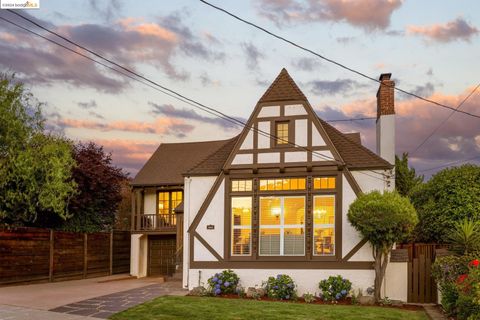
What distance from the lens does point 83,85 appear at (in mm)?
19203

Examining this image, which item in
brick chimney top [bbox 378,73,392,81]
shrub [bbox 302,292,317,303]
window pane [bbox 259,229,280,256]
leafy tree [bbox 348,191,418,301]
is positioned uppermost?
brick chimney top [bbox 378,73,392,81]

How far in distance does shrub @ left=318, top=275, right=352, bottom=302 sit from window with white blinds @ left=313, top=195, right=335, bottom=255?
100cm

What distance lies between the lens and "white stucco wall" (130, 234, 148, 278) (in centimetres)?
2465

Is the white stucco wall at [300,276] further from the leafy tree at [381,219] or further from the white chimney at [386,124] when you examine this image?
the white chimney at [386,124]

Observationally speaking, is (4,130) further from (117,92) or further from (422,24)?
(422,24)

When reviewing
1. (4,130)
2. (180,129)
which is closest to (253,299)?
(4,130)

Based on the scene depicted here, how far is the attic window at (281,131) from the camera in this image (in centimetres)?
1736

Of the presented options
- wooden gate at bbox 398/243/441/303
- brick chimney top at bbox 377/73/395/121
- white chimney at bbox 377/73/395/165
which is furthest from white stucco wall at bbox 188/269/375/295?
brick chimney top at bbox 377/73/395/121

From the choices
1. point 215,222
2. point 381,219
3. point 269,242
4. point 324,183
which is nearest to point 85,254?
point 215,222

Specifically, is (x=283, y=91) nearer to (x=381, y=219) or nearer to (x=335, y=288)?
(x=381, y=219)

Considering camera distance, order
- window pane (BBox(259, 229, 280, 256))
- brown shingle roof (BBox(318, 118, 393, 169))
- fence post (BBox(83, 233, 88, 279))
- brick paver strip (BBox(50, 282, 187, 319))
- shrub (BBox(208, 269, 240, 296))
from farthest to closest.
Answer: fence post (BBox(83, 233, 88, 279)) → window pane (BBox(259, 229, 280, 256)) → brown shingle roof (BBox(318, 118, 393, 169)) → shrub (BBox(208, 269, 240, 296)) → brick paver strip (BBox(50, 282, 187, 319))

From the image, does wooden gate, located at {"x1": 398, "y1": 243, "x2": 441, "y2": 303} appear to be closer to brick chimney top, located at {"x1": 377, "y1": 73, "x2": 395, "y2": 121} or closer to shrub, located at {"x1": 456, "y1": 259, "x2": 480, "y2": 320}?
shrub, located at {"x1": 456, "y1": 259, "x2": 480, "y2": 320}

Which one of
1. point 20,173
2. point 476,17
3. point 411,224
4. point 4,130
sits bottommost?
point 411,224

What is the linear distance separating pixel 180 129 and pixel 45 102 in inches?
314
